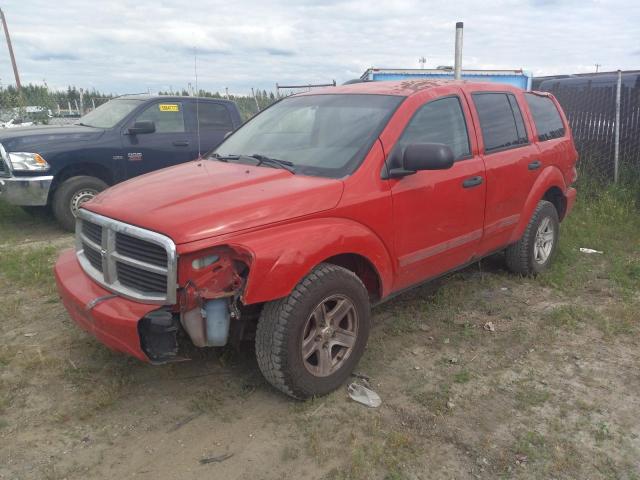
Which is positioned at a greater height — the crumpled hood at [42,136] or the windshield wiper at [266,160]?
the crumpled hood at [42,136]

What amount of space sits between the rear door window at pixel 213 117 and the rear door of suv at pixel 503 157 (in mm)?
4958

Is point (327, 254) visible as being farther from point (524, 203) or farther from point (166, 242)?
point (524, 203)

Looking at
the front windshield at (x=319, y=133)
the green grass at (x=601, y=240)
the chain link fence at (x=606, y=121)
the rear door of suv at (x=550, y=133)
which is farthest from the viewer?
the chain link fence at (x=606, y=121)

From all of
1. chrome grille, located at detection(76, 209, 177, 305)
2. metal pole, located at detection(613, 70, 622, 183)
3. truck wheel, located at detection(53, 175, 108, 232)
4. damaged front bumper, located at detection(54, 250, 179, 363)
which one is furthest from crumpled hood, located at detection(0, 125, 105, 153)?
metal pole, located at detection(613, 70, 622, 183)

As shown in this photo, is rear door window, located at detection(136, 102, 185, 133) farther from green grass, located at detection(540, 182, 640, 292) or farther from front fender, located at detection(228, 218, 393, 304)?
green grass, located at detection(540, 182, 640, 292)

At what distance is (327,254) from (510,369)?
1558mm

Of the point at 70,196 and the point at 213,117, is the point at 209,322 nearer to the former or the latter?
the point at 70,196

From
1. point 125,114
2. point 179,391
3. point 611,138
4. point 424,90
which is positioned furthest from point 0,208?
point 611,138

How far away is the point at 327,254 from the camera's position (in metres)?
3.08

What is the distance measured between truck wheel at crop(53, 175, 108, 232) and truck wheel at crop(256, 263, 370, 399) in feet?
15.8

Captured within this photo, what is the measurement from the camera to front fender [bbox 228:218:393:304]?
Result: 2.77m

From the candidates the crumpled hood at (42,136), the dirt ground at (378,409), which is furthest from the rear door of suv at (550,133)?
the crumpled hood at (42,136)

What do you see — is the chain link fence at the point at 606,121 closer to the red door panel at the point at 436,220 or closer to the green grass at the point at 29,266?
the red door panel at the point at 436,220

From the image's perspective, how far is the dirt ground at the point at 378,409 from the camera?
271 cm
